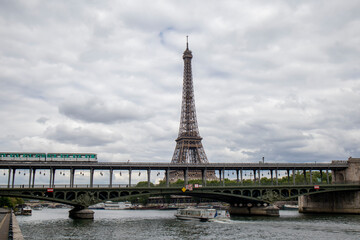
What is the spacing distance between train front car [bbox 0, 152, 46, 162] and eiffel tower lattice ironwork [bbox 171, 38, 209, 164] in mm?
67675

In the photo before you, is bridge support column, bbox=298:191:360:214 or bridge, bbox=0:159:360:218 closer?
bridge, bbox=0:159:360:218

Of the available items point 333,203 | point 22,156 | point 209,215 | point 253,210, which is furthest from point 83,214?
point 333,203

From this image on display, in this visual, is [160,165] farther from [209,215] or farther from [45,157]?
[45,157]

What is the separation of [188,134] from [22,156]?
3181 inches

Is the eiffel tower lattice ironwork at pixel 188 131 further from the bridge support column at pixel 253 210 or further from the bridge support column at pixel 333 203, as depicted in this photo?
the bridge support column at pixel 333 203

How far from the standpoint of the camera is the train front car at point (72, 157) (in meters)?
90.4

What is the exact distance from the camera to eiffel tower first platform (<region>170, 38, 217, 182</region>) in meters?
153

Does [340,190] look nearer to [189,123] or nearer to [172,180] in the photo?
[189,123]

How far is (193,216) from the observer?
303 ft

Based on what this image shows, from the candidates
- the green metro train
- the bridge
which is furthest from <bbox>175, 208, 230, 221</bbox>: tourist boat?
the green metro train

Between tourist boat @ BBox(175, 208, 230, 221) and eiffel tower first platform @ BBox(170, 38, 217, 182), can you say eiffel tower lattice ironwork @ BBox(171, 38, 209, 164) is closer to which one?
eiffel tower first platform @ BBox(170, 38, 217, 182)

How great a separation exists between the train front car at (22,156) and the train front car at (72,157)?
5.36 ft

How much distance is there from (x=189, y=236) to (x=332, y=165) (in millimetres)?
68194

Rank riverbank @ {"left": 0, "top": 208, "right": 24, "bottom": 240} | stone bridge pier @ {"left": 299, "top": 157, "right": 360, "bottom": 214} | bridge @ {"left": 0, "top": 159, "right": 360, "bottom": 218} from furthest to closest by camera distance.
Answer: stone bridge pier @ {"left": 299, "top": 157, "right": 360, "bottom": 214}
bridge @ {"left": 0, "top": 159, "right": 360, "bottom": 218}
riverbank @ {"left": 0, "top": 208, "right": 24, "bottom": 240}
